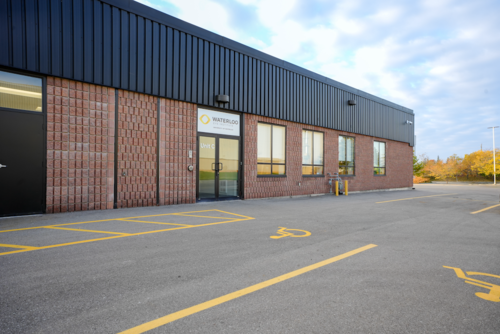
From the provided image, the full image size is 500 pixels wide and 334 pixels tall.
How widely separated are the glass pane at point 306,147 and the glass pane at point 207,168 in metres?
5.80

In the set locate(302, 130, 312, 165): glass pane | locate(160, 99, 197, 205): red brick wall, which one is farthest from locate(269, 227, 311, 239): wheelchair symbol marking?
locate(302, 130, 312, 165): glass pane

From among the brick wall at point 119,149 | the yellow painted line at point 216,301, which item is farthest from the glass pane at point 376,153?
the yellow painted line at point 216,301

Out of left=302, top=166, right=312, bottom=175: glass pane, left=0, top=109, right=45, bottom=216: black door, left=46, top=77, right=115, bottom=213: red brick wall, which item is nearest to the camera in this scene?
left=0, top=109, right=45, bottom=216: black door

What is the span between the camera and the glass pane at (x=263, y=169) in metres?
12.9

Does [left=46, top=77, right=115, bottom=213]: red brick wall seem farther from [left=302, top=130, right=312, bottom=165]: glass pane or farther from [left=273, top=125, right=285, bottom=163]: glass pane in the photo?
[left=302, top=130, right=312, bottom=165]: glass pane

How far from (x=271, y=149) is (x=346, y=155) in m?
6.71

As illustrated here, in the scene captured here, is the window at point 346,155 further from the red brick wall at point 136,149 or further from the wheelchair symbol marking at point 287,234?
the wheelchair symbol marking at point 287,234

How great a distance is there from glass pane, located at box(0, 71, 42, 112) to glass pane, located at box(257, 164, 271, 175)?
8.22m

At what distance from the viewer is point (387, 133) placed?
2111cm

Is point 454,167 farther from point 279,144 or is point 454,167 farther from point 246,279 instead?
point 246,279

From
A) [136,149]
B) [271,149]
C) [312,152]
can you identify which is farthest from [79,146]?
[312,152]

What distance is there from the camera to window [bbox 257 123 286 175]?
1300cm

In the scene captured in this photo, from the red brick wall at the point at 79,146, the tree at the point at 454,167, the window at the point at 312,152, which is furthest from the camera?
the tree at the point at 454,167

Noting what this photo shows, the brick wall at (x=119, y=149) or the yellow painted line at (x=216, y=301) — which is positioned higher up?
the brick wall at (x=119, y=149)
